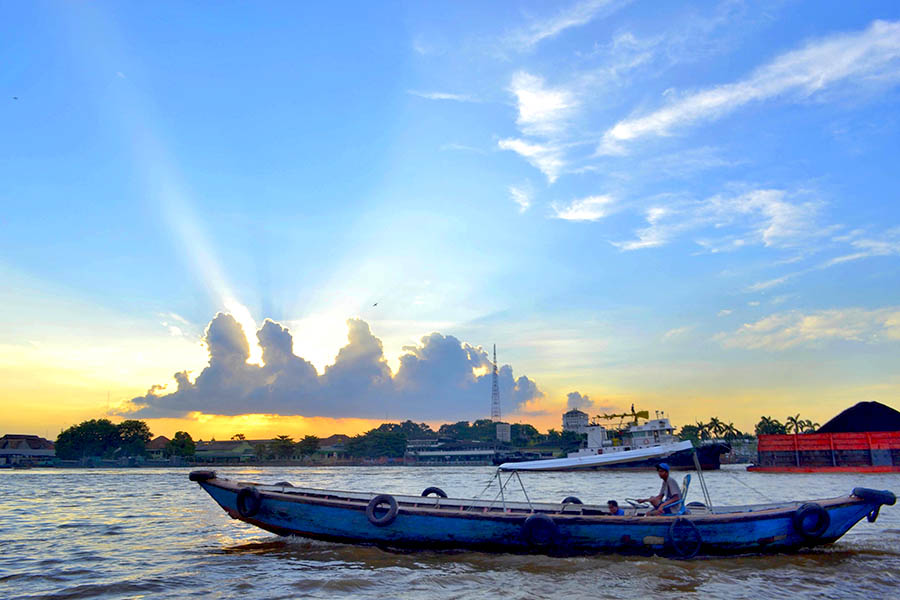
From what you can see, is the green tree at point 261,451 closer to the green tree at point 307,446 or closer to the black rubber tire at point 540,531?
the green tree at point 307,446

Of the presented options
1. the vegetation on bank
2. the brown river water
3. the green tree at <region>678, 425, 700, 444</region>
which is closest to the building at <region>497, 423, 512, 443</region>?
the vegetation on bank

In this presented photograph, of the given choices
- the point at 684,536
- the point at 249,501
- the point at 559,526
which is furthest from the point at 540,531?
the point at 249,501

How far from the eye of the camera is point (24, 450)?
104 m

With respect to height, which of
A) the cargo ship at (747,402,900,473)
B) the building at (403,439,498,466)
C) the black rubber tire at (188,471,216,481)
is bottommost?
the building at (403,439,498,466)

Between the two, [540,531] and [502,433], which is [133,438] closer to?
[502,433]

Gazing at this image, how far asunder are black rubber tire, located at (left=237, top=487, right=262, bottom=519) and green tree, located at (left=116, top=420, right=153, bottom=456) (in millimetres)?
109845

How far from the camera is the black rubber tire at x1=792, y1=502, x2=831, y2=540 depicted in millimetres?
11531

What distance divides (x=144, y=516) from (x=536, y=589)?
55.8 ft

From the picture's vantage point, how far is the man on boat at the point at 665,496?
11.7m

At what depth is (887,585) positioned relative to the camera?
10180 millimetres

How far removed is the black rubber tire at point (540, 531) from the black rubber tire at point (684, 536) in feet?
7.06

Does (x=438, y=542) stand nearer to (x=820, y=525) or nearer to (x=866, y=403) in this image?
(x=820, y=525)

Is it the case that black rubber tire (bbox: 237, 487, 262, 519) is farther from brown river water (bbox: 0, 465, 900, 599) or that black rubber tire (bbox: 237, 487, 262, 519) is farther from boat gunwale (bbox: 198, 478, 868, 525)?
brown river water (bbox: 0, 465, 900, 599)

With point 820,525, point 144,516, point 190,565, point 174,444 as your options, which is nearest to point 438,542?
point 190,565
